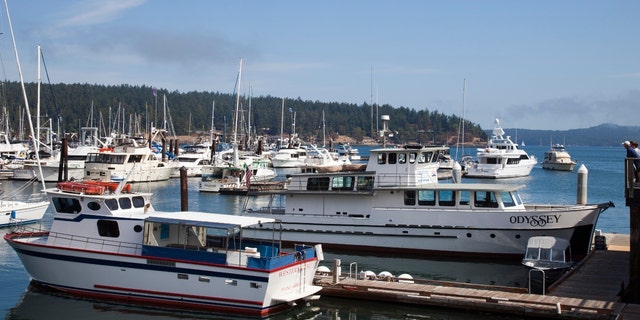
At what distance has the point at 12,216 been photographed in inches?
1416

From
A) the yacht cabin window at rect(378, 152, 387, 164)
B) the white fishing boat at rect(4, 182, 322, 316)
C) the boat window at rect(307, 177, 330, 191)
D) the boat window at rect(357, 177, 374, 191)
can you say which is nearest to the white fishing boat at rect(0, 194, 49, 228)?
the white fishing boat at rect(4, 182, 322, 316)

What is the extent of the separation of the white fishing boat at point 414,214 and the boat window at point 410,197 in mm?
42

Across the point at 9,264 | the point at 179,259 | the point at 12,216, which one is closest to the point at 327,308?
A: the point at 179,259

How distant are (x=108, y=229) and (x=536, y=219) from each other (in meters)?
16.2

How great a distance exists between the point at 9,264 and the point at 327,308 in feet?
45.1

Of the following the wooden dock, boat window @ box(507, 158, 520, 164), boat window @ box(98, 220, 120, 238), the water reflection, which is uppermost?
boat window @ box(98, 220, 120, 238)

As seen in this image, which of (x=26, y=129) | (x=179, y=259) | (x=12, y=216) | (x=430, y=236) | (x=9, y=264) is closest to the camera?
(x=179, y=259)

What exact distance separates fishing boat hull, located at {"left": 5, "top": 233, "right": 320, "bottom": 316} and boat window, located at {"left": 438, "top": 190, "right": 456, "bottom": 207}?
359 inches

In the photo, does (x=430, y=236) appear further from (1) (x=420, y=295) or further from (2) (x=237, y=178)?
(2) (x=237, y=178)

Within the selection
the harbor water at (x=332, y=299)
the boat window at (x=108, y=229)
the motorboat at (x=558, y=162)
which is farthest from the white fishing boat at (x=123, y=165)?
the motorboat at (x=558, y=162)

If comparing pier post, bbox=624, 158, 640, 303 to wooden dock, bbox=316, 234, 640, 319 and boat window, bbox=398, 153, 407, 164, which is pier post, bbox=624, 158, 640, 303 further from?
boat window, bbox=398, 153, 407, 164

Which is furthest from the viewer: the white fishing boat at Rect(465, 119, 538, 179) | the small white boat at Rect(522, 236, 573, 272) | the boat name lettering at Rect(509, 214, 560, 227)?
the white fishing boat at Rect(465, 119, 538, 179)

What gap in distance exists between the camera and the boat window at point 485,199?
27.9 m

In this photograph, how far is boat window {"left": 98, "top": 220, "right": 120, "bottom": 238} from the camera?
21.8 m
